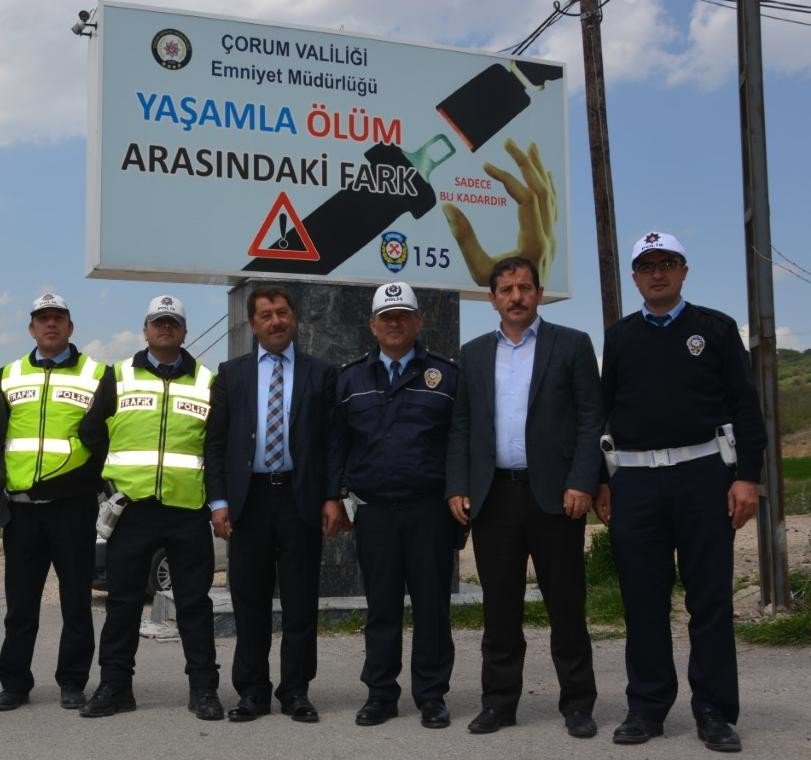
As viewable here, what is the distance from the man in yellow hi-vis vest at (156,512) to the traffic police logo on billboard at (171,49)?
3.88 metres

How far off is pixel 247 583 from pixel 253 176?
4.45 metres

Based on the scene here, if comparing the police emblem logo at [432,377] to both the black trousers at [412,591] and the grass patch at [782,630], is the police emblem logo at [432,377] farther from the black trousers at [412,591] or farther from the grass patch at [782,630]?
the grass patch at [782,630]

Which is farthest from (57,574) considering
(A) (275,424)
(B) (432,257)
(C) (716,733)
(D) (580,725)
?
(B) (432,257)

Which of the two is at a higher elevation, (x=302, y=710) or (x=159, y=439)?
(x=159, y=439)

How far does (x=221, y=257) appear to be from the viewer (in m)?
8.85

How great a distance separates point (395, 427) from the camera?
17.5ft

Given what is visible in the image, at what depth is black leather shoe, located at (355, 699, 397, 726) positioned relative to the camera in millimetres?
5230

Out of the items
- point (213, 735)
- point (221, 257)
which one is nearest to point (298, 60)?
point (221, 257)

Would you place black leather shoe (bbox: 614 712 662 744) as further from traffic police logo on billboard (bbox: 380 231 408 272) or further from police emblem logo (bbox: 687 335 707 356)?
traffic police logo on billboard (bbox: 380 231 408 272)

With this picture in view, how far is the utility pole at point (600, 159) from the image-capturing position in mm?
10945

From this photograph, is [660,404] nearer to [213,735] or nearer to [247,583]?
[247,583]

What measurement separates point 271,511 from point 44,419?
135 centimetres

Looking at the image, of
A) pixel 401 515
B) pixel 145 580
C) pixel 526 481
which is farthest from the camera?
pixel 145 580

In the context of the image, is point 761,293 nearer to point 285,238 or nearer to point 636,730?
point 285,238
